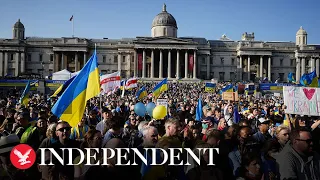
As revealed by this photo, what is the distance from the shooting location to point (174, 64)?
70.2 metres

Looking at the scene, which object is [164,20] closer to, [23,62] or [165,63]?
[165,63]

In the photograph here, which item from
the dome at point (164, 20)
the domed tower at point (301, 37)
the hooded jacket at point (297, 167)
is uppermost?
the dome at point (164, 20)

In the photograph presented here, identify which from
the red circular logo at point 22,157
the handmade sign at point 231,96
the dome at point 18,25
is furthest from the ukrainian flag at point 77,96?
the dome at point 18,25

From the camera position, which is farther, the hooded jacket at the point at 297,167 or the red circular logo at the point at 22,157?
the hooded jacket at the point at 297,167

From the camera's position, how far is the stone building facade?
222 feet

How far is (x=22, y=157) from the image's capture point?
14.6 ft

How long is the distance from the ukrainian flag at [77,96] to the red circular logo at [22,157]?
10.2 ft

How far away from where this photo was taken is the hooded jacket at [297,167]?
14.6 ft

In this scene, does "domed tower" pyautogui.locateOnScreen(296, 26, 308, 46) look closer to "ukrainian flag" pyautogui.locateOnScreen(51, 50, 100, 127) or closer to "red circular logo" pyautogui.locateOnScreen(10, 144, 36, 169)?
"ukrainian flag" pyautogui.locateOnScreen(51, 50, 100, 127)

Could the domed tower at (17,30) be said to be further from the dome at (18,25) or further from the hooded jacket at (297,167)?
the hooded jacket at (297,167)

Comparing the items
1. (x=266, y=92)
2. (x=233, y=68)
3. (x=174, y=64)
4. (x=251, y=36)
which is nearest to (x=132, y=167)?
(x=266, y=92)

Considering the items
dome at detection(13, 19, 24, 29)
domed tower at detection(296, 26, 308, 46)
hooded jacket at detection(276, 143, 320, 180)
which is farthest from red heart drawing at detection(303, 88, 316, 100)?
dome at detection(13, 19, 24, 29)

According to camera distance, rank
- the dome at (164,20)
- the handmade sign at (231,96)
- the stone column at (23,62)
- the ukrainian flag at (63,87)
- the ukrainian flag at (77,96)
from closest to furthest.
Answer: the ukrainian flag at (77,96), the ukrainian flag at (63,87), the handmade sign at (231,96), the stone column at (23,62), the dome at (164,20)

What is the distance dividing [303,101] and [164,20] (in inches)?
2610
